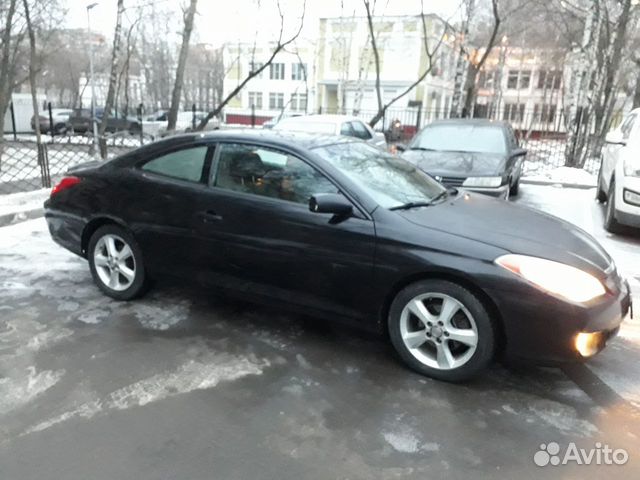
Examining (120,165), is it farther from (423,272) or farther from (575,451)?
(575,451)

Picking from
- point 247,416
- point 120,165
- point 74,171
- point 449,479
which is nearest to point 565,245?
point 449,479

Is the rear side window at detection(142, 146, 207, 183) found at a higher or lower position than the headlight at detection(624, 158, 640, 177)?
higher

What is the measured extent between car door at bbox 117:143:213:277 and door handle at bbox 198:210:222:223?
0.05 meters

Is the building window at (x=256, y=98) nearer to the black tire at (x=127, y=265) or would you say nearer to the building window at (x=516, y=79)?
the building window at (x=516, y=79)

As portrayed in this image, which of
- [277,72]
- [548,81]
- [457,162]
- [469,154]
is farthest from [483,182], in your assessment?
[548,81]

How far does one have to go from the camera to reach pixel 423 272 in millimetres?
3127

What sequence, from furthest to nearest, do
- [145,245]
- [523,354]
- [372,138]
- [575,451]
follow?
1. [372,138]
2. [145,245]
3. [523,354]
4. [575,451]

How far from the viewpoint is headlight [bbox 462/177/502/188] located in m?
7.15

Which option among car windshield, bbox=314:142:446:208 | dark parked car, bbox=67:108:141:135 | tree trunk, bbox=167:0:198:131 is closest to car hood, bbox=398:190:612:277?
car windshield, bbox=314:142:446:208

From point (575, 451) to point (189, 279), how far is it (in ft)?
9.38

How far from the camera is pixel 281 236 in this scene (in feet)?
11.5

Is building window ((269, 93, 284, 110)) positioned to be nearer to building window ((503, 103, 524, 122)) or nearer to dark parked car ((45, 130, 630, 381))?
building window ((503, 103, 524, 122))

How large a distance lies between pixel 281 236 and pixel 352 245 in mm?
540

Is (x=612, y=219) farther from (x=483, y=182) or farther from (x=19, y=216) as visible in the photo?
(x=19, y=216)
